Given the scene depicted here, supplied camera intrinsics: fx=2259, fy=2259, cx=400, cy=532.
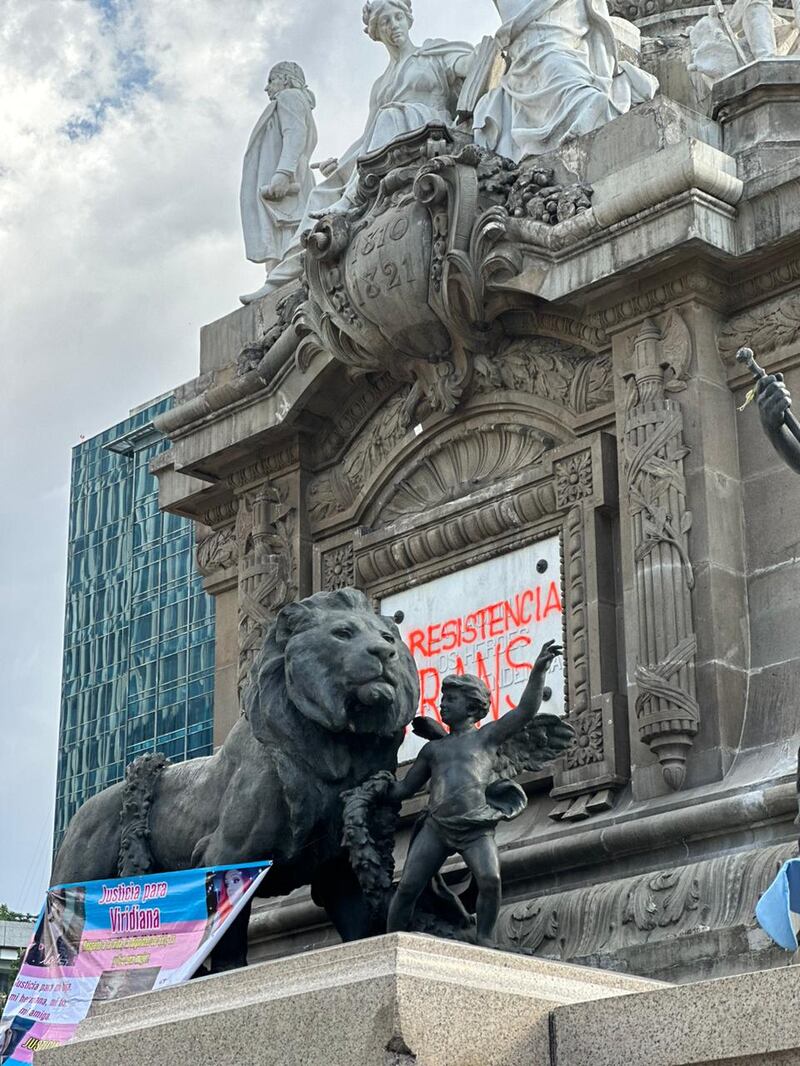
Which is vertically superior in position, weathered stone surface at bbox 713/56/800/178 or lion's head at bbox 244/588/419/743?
Result: weathered stone surface at bbox 713/56/800/178

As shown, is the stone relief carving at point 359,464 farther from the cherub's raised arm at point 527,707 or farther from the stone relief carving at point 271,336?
the cherub's raised arm at point 527,707

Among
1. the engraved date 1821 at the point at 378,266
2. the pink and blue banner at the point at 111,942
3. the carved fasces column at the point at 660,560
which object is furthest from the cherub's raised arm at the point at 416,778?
the engraved date 1821 at the point at 378,266

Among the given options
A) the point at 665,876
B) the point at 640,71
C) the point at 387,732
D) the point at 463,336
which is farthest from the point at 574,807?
the point at 640,71

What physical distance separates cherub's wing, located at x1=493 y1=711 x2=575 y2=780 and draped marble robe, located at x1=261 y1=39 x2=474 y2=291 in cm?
751

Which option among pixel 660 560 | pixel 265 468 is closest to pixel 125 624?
pixel 265 468

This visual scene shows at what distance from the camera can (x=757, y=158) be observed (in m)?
17.1

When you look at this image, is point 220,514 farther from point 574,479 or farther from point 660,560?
point 660,560

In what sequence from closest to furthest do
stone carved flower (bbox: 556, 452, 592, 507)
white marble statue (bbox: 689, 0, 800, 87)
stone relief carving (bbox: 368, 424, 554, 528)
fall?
stone carved flower (bbox: 556, 452, 592, 507)
stone relief carving (bbox: 368, 424, 554, 528)
white marble statue (bbox: 689, 0, 800, 87)

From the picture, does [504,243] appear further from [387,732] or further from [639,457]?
[387,732]

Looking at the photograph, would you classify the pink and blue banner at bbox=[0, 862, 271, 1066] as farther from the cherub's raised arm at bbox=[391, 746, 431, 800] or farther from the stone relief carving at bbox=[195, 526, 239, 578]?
the stone relief carving at bbox=[195, 526, 239, 578]

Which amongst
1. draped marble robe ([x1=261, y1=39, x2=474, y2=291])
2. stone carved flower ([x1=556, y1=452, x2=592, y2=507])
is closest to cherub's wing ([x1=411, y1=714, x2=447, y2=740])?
stone carved flower ([x1=556, y1=452, x2=592, y2=507])

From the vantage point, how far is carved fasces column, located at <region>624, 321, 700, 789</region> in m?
15.5

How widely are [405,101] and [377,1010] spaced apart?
39.2 feet

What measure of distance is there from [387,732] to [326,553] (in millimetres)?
5087
